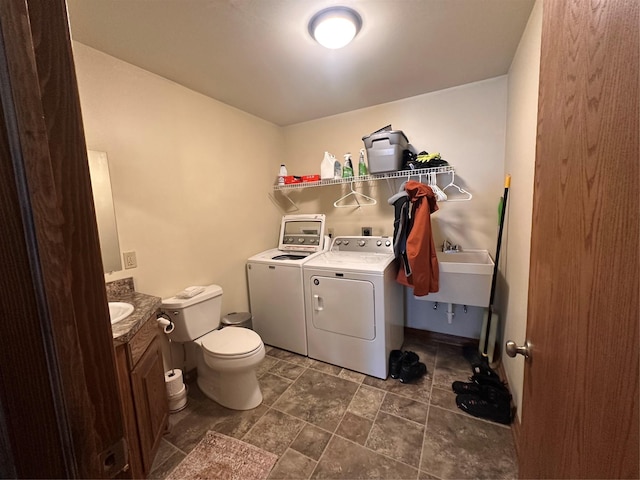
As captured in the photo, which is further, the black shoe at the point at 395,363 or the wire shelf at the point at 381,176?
the wire shelf at the point at 381,176

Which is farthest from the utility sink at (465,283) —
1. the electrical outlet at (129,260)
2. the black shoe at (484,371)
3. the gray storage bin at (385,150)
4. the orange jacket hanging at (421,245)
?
the electrical outlet at (129,260)

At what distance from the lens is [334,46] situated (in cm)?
152

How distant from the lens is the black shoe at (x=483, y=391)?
5.60 feet

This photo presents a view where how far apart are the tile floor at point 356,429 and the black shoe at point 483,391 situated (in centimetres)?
7

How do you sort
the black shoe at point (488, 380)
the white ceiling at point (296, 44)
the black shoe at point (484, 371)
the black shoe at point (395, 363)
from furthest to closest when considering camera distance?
the black shoe at point (395, 363)
the black shoe at point (484, 371)
the black shoe at point (488, 380)
the white ceiling at point (296, 44)

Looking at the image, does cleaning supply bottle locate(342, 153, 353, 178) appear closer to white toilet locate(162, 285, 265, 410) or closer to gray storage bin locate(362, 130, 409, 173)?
gray storage bin locate(362, 130, 409, 173)

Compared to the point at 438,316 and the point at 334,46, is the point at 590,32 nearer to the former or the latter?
the point at 334,46

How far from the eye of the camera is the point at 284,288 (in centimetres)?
239

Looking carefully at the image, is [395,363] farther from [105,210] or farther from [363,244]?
[105,210]

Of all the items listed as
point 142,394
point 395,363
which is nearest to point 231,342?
point 142,394

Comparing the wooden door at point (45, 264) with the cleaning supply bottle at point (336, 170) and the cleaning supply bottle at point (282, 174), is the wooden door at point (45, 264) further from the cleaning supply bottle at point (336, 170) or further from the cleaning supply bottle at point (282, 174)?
the cleaning supply bottle at point (282, 174)

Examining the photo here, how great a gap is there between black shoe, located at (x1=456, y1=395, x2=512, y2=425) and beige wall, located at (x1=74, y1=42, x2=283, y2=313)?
78.1 inches

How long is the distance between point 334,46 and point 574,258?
1.56m

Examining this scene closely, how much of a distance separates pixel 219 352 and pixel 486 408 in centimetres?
175
